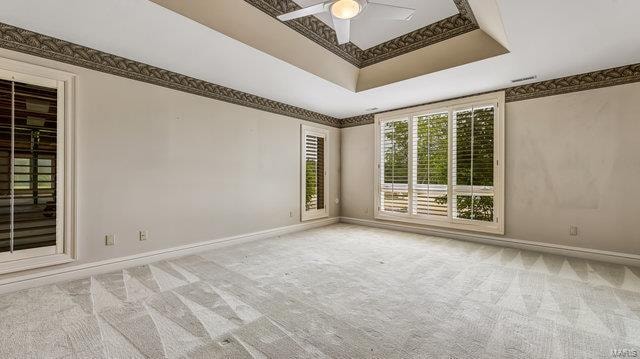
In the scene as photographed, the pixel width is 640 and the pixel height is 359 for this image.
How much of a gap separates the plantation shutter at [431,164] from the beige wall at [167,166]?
8.53ft

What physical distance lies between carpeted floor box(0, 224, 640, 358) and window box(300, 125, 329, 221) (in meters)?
2.23

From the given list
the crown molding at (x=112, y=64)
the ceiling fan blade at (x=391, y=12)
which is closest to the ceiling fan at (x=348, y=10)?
the ceiling fan blade at (x=391, y=12)

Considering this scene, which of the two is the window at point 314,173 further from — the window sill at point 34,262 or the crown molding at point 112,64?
the window sill at point 34,262

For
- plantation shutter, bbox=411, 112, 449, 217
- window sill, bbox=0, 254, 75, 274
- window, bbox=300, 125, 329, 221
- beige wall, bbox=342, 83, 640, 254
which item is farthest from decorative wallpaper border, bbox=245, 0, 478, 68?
window sill, bbox=0, 254, 75, 274

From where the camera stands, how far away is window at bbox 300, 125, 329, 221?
559 cm

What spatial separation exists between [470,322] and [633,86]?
3.88m

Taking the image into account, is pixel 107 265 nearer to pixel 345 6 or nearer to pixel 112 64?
pixel 112 64

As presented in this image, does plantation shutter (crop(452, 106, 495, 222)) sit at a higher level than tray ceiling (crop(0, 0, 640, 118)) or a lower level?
lower

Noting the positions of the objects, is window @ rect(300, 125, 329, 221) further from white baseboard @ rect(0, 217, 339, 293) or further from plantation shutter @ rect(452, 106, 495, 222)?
plantation shutter @ rect(452, 106, 495, 222)

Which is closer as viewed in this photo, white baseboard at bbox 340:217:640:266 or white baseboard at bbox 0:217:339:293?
white baseboard at bbox 0:217:339:293

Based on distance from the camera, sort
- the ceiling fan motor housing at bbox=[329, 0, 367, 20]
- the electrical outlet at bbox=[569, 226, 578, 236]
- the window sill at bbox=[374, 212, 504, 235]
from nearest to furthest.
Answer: the ceiling fan motor housing at bbox=[329, 0, 367, 20], the electrical outlet at bbox=[569, 226, 578, 236], the window sill at bbox=[374, 212, 504, 235]

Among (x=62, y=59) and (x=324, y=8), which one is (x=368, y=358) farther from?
(x=62, y=59)

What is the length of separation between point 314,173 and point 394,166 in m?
1.73

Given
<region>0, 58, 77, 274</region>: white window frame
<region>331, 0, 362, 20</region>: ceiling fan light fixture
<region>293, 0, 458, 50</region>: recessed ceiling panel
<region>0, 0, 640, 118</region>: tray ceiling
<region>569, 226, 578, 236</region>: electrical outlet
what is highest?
<region>293, 0, 458, 50</region>: recessed ceiling panel
